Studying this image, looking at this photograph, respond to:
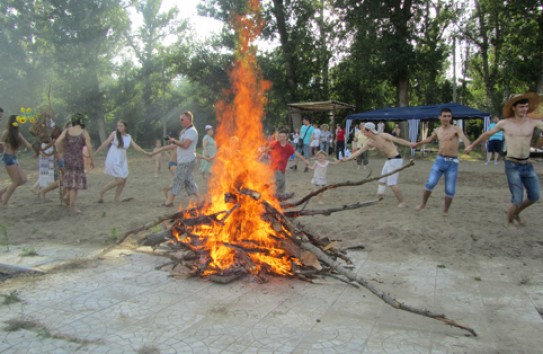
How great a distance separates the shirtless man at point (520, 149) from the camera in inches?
261

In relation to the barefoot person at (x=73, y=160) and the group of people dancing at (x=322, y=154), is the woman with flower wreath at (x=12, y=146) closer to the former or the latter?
the group of people dancing at (x=322, y=154)

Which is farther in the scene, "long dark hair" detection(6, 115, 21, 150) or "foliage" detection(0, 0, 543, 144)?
"foliage" detection(0, 0, 543, 144)

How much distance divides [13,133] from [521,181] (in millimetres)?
9411

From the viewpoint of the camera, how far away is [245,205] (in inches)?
193

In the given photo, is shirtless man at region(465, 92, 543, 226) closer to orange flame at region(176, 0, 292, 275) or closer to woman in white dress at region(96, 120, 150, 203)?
orange flame at region(176, 0, 292, 275)

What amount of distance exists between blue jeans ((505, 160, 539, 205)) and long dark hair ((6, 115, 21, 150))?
9.18m

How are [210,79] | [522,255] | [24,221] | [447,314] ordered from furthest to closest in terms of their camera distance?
[210,79] < [24,221] < [522,255] < [447,314]

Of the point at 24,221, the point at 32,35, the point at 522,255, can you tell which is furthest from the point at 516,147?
the point at 32,35

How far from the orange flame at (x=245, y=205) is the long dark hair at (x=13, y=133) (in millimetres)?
5154

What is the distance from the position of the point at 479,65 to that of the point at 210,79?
26.5m

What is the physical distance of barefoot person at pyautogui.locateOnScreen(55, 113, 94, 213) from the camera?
8.27m

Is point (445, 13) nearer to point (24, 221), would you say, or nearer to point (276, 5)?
point (276, 5)

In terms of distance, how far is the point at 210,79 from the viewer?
102ft

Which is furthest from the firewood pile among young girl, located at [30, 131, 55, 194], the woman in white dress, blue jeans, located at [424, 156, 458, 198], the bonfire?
young girl, located at [30, 131, 55, 194]
